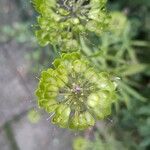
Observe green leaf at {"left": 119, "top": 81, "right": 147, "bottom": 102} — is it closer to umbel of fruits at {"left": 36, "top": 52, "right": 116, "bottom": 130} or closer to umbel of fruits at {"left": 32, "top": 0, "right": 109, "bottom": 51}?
umbel of fruits at {"left": 32, "top": 0, "right": 109, "bottom": 51}

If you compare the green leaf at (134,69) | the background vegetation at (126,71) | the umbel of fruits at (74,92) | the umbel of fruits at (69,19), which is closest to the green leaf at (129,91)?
the background vegetation at (126,71)

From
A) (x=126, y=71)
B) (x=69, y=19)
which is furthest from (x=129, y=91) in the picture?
(x=69, y=19)

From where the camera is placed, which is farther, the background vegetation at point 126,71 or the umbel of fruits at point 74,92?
the background vegetation at point 126,71

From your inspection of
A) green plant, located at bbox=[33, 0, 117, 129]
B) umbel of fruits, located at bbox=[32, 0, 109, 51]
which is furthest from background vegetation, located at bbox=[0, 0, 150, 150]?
green plant, located at bbox=[33, 0, 117, 129]

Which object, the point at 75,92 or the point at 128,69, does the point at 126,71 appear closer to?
the point at 128,69

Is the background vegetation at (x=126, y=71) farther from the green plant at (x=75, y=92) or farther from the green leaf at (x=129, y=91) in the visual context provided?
the green plant at (x=75, y=92)

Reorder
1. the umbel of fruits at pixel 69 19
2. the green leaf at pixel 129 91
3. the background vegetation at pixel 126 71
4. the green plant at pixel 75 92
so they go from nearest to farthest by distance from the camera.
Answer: the green plant at pixel 75 92 < the umbel of fruits at pixel 69 19 < the green leaf at pixel 129 91 < the background vegetation at pixel 126 71
